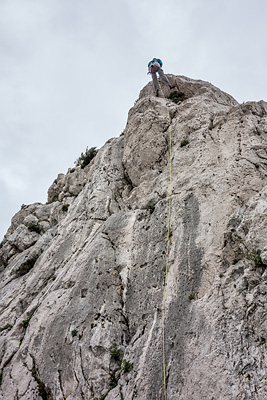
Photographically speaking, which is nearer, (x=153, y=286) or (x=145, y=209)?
(x=153, y=286)

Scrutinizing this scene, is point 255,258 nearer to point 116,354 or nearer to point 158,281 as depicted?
point 158,281

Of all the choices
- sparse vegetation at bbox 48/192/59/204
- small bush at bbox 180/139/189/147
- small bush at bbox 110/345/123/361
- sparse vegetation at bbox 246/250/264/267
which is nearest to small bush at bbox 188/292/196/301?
sparse vegetation at bbox 246/250/264/267

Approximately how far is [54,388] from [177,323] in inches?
200

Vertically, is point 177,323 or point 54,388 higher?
point 177,323

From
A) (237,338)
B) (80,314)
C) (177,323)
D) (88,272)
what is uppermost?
(88,272)

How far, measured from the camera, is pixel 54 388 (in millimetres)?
10195

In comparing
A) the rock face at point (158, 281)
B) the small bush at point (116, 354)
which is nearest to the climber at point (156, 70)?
the rock face at point (158, 281)

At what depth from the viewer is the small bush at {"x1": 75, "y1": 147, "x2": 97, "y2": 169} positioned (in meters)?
28.1

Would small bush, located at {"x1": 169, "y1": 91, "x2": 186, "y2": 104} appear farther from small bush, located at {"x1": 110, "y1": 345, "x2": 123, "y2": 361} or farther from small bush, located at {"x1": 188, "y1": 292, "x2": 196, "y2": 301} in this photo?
small bush, located at {"x1": 110, "y1": 345, "x2": 123, "y2": 361}

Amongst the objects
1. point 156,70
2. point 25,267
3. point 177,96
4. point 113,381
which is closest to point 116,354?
point 113,381

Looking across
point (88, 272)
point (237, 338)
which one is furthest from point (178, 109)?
point (237, 338)

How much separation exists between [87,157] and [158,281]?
19443 millimetres

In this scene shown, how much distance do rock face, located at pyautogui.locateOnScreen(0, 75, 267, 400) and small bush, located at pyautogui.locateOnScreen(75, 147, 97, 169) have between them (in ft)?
28.6

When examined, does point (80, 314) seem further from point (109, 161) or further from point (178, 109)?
point (178, 109)
